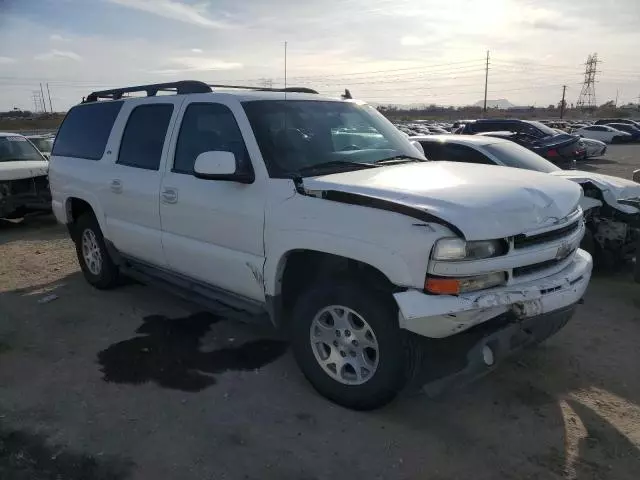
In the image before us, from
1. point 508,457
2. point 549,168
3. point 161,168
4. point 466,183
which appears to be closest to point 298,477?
point 508,457

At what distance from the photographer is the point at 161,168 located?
4500 millimetres

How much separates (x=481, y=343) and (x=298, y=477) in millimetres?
1219

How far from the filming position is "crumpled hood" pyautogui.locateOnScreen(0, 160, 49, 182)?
9.31 m

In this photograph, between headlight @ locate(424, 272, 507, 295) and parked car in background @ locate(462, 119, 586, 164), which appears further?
parked car in background @ locate(462, 119, 586, 164)

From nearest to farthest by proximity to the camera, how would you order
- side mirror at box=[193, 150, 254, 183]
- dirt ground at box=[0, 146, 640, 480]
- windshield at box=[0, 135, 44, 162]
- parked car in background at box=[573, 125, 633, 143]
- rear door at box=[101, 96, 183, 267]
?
dirt ground at box=[0, 146, 640, 480]
side mirror at box=[193, 150, 254, 183]
rear door at box=[101, 96, 183, 267]
windshield at box=[0, 135, 44, 162]
parked car in background at box=[573, 125, 633, 143]

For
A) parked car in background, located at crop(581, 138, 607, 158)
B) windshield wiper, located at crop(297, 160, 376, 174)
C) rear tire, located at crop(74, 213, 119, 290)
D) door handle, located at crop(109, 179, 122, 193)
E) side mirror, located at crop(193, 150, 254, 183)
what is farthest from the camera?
parked car in background, located at crop(581, 138, 607, 158)

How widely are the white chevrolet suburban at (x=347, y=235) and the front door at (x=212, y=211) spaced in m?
0.01

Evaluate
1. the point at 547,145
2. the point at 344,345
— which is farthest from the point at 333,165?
the point at 547,145

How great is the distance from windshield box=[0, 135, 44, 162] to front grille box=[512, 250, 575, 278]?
994 centimetres

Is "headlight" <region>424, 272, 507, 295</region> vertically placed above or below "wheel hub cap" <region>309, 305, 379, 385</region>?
above

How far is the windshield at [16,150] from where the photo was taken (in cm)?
1021

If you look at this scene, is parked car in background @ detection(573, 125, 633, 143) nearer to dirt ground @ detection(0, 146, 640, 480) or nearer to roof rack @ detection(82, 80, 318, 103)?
dirt ground @ detection(0, 146, 640, 480)

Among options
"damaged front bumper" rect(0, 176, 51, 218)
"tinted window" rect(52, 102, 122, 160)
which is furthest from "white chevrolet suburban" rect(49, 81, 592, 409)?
"damaged front bumper" rect(0, 176, 51, 218)

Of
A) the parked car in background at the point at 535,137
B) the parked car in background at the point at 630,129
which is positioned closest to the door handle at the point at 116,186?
the parked car in background at the point at 535,137
